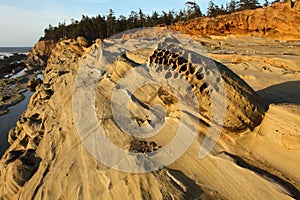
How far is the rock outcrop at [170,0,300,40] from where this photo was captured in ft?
37.4

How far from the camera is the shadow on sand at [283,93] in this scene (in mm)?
3400

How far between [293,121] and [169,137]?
4.27 feet

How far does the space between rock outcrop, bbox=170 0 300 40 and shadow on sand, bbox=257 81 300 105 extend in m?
8.49

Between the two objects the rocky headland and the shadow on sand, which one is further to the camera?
the shadow on sand

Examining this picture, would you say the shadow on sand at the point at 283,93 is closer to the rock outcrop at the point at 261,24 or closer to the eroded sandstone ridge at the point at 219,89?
the eroded sandstone ridge at the point at 219,89

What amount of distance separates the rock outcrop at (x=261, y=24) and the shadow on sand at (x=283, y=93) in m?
8.49

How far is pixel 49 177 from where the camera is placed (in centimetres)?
325

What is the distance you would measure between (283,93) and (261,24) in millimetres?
10436

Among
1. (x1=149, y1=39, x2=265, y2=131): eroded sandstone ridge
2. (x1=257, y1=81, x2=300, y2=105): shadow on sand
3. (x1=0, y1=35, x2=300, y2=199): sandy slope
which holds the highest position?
(x1=149, y1=39, x2=265, y2=131): eroded sandstone ridge

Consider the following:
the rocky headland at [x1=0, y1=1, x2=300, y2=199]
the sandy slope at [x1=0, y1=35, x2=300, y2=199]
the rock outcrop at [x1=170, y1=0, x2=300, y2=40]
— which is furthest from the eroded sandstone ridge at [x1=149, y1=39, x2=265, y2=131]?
the rock outcrop at [x1=170, y1=0, x2=300, y2=40]

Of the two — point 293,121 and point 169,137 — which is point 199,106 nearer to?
point 169,137

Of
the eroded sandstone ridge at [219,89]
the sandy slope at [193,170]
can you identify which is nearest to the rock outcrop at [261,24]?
the sandy slope at [193,170]

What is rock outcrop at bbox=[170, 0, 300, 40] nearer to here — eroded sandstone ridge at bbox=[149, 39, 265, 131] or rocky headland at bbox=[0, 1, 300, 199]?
rocky headland at bbox=[0, 1, 300, 199]

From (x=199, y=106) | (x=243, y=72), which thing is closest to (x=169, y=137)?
(x=199, y=106)
